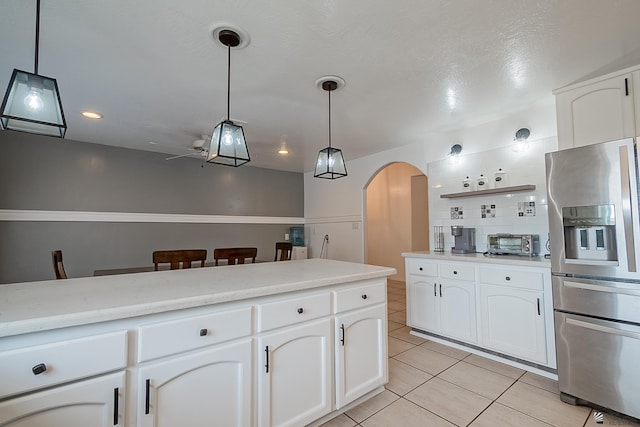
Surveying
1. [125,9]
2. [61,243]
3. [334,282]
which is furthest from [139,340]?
[61,243]

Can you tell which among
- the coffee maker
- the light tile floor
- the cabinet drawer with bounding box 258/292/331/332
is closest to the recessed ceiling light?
the cabinet drawer with bounding box 258/292/331/332

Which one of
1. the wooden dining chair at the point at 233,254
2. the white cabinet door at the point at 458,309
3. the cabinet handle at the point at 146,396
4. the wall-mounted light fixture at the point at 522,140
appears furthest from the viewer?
the wooden dining chair at the point at 233,254

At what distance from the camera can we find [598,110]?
217 centimetres

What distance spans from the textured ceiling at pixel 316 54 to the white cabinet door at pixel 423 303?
1803 mm

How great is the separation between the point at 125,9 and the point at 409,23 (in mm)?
1563

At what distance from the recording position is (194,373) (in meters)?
1.23

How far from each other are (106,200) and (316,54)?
369cm

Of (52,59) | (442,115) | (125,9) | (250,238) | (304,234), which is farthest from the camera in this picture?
(304,234)

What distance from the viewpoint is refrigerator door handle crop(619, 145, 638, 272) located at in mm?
1719

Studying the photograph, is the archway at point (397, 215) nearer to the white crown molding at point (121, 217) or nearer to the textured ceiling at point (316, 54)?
the white crown molding at point (121, 217)

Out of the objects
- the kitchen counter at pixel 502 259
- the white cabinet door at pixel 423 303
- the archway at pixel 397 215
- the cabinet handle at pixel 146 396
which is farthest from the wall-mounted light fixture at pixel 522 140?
the cabinet handle at pixel 146 396

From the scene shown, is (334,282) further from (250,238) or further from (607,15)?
(250,238)

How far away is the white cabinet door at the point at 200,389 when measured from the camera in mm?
1131

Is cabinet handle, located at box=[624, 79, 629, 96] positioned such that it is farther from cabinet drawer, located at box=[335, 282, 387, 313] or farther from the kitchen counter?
cabinet drawer, located at box=[335, 282, 387, 313]
